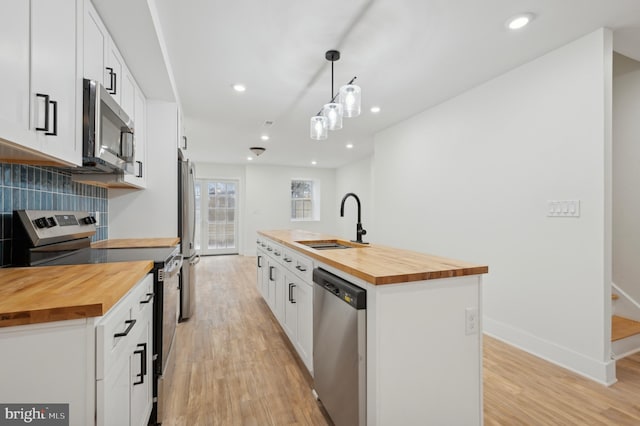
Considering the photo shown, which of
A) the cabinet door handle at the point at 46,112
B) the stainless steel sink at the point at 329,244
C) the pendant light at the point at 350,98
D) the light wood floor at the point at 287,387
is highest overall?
the pendant light at the point at 350,98

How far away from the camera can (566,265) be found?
2381 mm

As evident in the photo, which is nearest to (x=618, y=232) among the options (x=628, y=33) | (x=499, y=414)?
(x=628, y=33)

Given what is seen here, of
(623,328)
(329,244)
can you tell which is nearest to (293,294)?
(329,244)

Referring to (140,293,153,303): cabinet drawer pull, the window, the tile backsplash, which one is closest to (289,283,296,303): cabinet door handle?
(140,293,153,303): cabinet drawer pull

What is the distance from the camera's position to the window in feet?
29.5

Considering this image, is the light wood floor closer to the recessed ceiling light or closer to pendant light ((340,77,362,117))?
pendant light ((340,77,362,117))

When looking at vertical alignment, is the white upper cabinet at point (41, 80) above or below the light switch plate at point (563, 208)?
above

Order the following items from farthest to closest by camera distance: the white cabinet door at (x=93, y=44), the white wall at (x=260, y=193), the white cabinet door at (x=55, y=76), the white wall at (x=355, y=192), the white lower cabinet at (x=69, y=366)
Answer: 1. the white wall at (x=260, y=193)
2. the white wall at (x=355, y=192)
3. the white cabinet door at (x=93, y=44)
4. the white cabinet door at (x=55, y=76)
5. the white lower cabinet at (x=69, y=366)

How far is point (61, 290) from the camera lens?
1.02 m

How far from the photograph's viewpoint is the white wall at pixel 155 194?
9.21 ft

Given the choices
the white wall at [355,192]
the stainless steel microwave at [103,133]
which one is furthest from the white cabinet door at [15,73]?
the white wall at [355,192]

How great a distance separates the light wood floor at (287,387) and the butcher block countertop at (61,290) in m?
1.03

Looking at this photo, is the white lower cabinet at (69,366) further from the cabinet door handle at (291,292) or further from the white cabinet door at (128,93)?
the white cabinet door at (128,93)

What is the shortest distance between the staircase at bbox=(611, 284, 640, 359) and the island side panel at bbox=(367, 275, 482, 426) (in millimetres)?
1672
